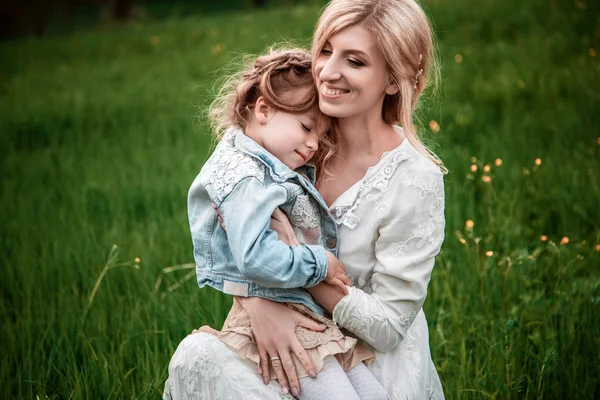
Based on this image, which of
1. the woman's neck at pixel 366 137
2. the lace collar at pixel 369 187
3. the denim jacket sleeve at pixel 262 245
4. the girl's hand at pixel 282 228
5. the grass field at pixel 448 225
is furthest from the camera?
the grass field at pixel 448 225

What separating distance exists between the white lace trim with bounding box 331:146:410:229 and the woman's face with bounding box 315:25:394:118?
212mm

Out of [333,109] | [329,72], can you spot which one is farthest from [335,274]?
[329,72]

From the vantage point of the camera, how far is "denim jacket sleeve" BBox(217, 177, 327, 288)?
213 centimetres

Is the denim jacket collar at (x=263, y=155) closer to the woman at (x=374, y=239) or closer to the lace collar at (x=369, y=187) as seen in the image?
the woman at (x=374, y=239)

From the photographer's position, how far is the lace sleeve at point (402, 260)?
93.7 inches

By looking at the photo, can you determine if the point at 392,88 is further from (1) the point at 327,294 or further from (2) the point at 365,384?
(2) the point at 365,384

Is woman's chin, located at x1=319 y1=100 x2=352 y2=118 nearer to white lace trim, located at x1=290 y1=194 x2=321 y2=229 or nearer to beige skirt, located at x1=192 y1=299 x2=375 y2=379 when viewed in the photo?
white lace trim, located at x1=290 y1=194 x2=321 y2=229

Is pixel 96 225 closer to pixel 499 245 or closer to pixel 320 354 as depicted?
pixel 499 245

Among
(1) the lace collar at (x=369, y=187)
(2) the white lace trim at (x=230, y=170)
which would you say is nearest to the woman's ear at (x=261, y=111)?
(2) the white lace trim at (x=230, y=170)

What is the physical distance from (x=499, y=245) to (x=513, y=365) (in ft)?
3.79

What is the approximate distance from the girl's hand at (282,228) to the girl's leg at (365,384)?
467 millimetres

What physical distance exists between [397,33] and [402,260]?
752 millimetres

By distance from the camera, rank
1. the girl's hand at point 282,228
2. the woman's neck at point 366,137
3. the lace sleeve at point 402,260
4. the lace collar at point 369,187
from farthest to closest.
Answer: the woman's neck at point 366,137
the lace collar at point 369,187
the lace sleeve at point 402,260
the girl's hand at point 282,228

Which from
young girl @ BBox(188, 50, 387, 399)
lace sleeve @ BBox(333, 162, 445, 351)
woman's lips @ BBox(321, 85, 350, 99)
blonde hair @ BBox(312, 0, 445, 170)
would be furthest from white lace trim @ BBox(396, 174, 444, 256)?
woman's lips @ BBox(321, 85, 350, 99)
